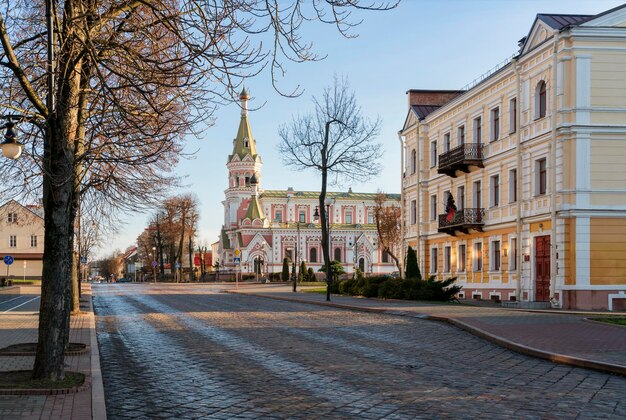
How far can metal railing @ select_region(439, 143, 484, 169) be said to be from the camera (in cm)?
3825

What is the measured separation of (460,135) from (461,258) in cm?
685

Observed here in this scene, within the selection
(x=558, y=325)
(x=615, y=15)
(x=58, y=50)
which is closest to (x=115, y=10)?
(x=58, y=50)

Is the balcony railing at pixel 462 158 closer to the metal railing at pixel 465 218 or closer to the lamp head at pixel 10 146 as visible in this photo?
the metal railing at pixel 465 218

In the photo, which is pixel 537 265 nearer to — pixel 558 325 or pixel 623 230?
pixel 623 230

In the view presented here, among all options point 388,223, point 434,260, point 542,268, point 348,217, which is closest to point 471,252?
point 434,260

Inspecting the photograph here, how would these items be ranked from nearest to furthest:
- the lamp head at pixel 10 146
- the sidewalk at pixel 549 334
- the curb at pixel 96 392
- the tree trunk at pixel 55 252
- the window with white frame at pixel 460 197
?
the curb at pixel 96 392 → the tree trunk at pixel 55 252 → the lamp head at pixel 10 146 → the sidewalk at pixel 549 334 → the window with white frame at pixel 460 197

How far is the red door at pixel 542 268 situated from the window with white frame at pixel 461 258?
9048mm

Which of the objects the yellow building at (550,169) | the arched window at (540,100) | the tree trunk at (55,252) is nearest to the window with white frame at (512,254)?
the yellow building at (550,169)

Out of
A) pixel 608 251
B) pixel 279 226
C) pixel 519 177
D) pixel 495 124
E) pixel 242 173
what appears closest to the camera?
pixel 608 251

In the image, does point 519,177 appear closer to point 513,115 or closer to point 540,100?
point 513,115

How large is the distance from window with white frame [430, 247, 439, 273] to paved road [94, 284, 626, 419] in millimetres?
26317

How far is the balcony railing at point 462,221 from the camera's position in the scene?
37844 mm

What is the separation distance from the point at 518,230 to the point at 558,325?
1372 cm

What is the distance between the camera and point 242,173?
106 m
